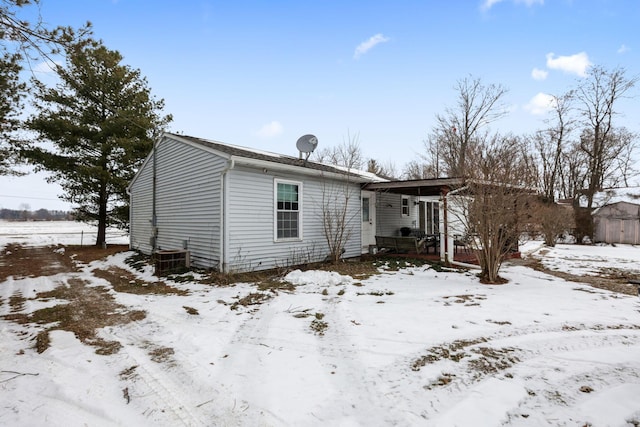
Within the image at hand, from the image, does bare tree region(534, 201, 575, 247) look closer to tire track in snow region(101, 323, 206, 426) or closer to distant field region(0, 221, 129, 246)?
tire track in snow region(101, 323, 206, 426)

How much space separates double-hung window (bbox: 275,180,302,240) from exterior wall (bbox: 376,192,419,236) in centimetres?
457

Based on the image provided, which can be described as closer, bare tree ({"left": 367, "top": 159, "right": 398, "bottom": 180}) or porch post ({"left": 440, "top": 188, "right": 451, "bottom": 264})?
porch post ({"left": 440, "top": 188, "right": 451, "bottom": 264})

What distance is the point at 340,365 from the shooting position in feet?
10.6

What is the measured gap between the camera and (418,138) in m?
27.7

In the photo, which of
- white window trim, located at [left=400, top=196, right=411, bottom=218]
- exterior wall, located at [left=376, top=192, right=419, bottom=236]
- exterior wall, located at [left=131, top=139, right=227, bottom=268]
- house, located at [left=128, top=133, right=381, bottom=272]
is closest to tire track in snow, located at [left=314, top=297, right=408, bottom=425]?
house, located at [left=128, top=133, right=381, bottom=272]

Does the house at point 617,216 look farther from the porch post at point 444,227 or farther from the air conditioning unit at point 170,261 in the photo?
the air conditioning unit at point 170,261

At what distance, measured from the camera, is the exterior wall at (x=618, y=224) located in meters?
17.7

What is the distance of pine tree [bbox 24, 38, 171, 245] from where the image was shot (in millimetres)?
14141

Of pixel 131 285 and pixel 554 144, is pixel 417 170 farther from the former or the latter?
pixel 131 285

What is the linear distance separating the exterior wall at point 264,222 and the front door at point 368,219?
1.72m

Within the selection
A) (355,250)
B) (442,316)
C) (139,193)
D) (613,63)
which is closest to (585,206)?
(613,63)

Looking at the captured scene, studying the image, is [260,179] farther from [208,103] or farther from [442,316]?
[208,103]

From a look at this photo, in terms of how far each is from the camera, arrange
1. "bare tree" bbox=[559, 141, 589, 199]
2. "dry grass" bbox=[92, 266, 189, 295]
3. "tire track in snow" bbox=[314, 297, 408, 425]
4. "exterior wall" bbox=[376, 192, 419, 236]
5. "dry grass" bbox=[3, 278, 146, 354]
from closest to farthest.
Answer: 1. "tire track in snow" bbox=[314, 297, 408, 425]
2. "dry grass" bbox=[3, 278, 146, 354]
3. "dry grass" bbox=[92, 266, 189, 295]
4. "exterior wall" bbox=[376, 192, 419, 236]
5. "bare tree" bbox=[559, 141, 589, 199]

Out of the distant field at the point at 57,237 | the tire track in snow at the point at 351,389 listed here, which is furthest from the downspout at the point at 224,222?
the distant field at the point at 57,237
